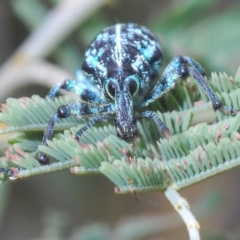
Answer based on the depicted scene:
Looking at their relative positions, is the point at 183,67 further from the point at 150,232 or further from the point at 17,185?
the point at 17,185

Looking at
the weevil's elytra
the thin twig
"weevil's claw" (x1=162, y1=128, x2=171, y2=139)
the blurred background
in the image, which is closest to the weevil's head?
the weevil's elytra

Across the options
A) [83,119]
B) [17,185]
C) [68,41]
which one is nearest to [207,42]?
[68,41]

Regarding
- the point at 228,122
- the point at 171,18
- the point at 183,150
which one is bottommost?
the point at 183,150

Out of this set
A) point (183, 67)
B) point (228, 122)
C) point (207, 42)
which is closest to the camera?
point (228, 122)

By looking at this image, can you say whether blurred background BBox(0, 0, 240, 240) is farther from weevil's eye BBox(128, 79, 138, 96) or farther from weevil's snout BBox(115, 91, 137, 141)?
weevil's eye BBox(128, 79, 138, 96)

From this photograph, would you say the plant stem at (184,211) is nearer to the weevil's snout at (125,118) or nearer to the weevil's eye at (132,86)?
the weevil's snout at (125,118)

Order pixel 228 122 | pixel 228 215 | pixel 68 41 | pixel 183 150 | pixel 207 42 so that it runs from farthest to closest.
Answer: pixel 228 215
pixel 68 41
pixel 207 42
pixel 228 122
pixel 183 150

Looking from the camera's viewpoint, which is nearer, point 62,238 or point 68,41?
point 62,238
